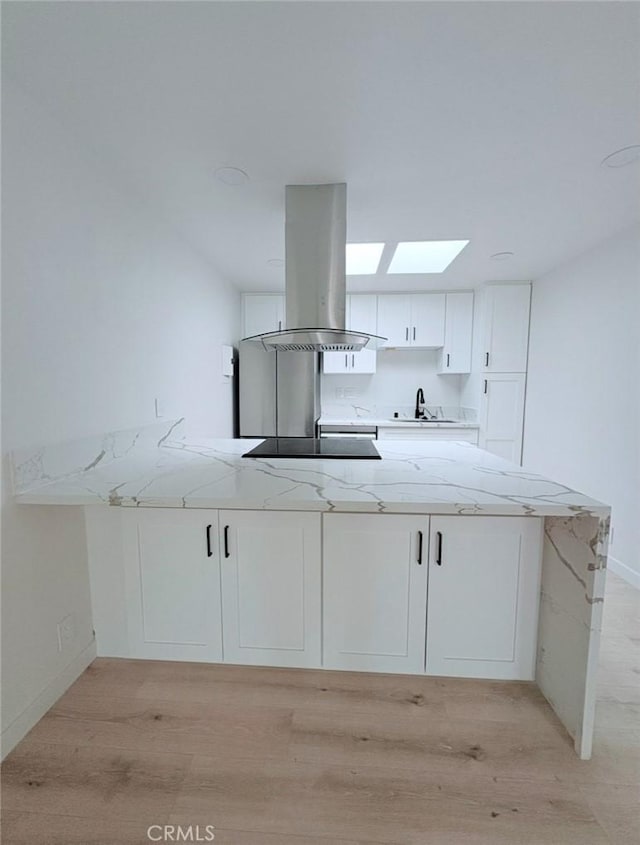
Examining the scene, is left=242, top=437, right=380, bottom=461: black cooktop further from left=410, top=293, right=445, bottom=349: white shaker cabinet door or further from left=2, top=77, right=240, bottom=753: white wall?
left=410, top=293, right=445, bottom=349: white shaker cabinet door

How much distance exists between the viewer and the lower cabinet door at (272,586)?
165 cm

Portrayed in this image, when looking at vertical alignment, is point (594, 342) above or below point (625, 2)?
below

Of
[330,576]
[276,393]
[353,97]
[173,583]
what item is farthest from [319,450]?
[276,393]

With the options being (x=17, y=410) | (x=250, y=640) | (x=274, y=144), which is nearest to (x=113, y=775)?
(x=250, y=640)

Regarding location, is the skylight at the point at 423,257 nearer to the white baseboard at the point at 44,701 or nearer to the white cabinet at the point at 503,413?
the white cabinet at the point at 503,413

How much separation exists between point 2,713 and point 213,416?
2.36m

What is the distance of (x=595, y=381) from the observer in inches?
114

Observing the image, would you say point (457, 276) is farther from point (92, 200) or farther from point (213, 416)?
point (92, 200)

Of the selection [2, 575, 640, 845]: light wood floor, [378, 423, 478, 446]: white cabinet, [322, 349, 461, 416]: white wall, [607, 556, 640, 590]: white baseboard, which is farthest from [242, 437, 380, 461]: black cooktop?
[322, 349, 461, 416]: white wall

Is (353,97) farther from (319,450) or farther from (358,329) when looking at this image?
(358,329)

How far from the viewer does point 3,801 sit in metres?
1.18

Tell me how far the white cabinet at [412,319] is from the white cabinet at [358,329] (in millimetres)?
91

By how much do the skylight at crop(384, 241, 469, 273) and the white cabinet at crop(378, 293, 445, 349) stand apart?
2.14 feet

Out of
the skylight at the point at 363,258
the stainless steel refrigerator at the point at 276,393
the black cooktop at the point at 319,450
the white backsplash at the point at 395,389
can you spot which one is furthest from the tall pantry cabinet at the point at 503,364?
the black cooktop at the point at 319,450
